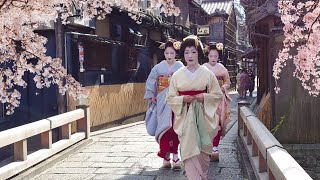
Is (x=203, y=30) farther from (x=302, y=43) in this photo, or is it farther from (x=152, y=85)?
(x=152, y=85)

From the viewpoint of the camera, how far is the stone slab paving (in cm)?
595

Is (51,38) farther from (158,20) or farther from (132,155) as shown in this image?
(158,20)

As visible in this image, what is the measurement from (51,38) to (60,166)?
194 inches

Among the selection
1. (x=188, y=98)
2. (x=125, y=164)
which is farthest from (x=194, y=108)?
(x=125, y=164)

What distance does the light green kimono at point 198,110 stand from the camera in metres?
4.92

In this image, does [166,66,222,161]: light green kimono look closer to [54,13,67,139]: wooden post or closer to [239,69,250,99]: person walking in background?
[54,13,67,139]: wooden post

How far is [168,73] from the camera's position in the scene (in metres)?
6.37

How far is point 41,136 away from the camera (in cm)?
691

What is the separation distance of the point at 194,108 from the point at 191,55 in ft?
2.36

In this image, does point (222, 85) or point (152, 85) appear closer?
point (152, 85)

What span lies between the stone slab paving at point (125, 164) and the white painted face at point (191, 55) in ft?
6.06

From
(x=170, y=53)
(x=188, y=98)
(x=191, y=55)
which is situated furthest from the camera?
(x=170, y=53)

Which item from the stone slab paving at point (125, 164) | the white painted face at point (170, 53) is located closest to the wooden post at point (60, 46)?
the stone slab paving at point (125, 164)

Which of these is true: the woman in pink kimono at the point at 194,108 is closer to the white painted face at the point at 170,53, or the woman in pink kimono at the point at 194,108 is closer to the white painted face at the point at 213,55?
the white painted face at the point at 170,53
